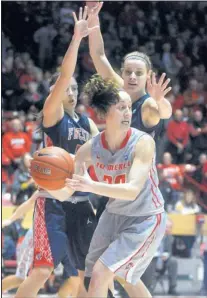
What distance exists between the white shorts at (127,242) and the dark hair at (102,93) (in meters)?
0.66

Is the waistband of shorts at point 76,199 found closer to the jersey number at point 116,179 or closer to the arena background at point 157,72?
the jersey number at point 116,179

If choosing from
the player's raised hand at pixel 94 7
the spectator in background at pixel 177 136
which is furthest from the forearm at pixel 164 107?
the spectator in background at pixel 177 136

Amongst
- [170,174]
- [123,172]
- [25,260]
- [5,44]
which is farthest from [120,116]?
[5,44]

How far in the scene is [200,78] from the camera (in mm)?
15820

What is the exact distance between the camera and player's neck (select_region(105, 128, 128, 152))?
16.2 ft

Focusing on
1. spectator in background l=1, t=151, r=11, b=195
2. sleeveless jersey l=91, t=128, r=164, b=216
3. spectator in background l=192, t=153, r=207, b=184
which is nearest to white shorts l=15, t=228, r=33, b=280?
sleeveless jersey l=91, t=128, r=164, b=216

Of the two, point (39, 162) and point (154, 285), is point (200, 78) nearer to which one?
point (154, 285)

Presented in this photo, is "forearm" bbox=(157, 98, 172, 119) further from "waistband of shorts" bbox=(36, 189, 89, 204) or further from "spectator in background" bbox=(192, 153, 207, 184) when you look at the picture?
"spectator in background" bbox=(192, 153, 207, 184)

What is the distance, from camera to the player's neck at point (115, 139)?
16.2 feet

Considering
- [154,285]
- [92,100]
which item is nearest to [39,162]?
[92,100]

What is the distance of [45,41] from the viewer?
16094mm

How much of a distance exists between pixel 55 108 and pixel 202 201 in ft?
19.2

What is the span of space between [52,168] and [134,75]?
3.27ft

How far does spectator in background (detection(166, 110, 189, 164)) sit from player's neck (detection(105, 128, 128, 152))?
314 inches
